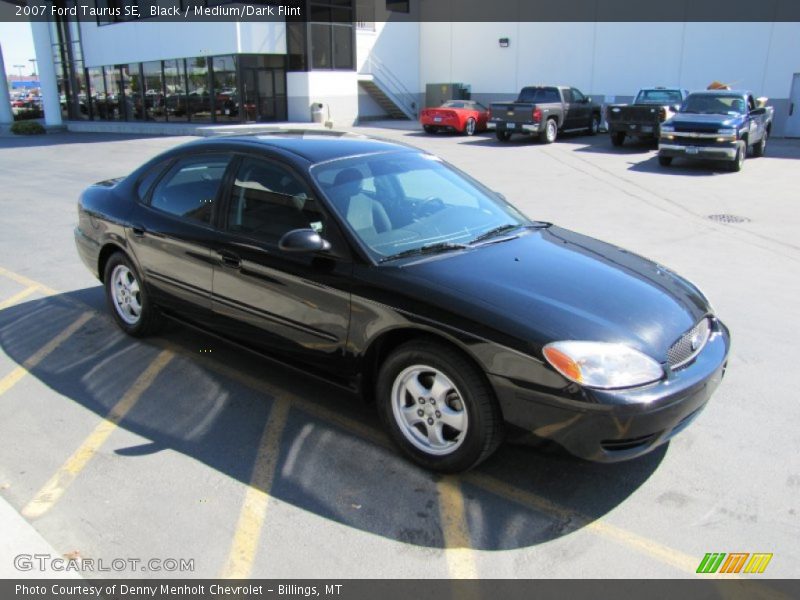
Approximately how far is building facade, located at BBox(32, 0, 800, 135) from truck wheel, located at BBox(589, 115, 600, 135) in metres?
3.14

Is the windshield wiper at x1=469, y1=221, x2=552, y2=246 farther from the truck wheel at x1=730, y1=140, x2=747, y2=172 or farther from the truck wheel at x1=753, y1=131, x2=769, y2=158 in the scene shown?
the truck wheel at x1=753, y1=131, x2=769, y2=158

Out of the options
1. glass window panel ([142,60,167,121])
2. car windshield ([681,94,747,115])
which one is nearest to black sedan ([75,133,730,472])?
car windshield ([681,94,747,115])

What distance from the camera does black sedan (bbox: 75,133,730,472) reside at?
120 inches

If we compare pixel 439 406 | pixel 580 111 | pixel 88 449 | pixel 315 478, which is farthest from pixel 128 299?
pixel 580 111

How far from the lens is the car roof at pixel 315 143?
4.16 meters

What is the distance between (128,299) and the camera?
519 centimetres

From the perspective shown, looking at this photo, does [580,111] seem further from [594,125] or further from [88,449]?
[88,449]

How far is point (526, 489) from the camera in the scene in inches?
132

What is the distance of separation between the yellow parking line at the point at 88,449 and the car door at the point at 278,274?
0.71 meters

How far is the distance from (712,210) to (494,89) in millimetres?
22260

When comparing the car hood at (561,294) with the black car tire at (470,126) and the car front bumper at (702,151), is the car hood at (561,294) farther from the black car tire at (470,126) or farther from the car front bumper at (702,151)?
the black car tire at (470,126)

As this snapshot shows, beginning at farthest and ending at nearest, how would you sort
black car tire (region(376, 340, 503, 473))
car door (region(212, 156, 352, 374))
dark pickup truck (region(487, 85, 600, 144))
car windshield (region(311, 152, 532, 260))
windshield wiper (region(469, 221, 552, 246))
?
dark pickup truck (region(487, 85, 600, 144)) < windshield wiper (region(469, 221, 552, 246)) < car windshield (region(311, 152, 532, 260)) < car door (region(212, 156, 352, 374)) < black car tire (region(376, 340, 503, 473))

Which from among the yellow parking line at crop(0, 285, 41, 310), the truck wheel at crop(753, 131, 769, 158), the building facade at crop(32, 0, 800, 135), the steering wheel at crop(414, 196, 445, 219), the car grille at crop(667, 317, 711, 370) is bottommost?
the yellow parking line at crop(0, 285, 41, 310)
